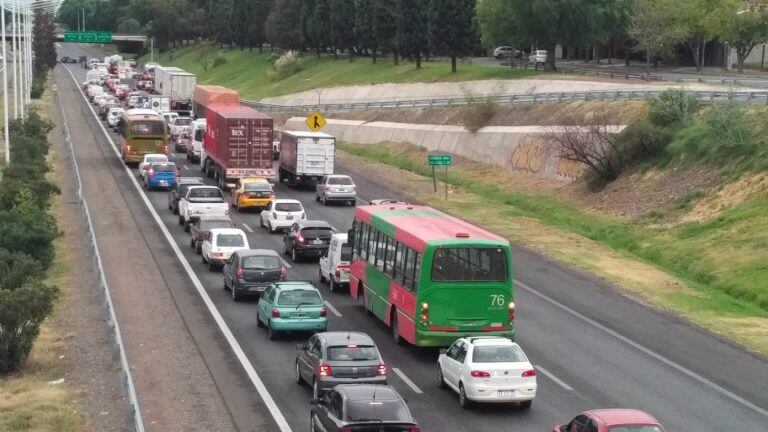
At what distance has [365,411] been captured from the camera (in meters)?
20.6

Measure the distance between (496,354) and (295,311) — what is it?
25.2ft

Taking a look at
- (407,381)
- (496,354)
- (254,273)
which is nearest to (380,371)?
(496,354)

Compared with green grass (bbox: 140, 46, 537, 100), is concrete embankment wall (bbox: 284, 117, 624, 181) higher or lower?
lower

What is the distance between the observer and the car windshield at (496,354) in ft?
83.3

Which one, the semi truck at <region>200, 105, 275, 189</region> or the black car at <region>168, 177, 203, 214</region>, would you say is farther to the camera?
the semi truck at <region>200, 105, 275, 189</region>

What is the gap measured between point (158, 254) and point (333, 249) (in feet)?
31.1

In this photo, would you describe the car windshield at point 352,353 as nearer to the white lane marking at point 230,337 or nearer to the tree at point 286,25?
the white lane marking at point 230,337

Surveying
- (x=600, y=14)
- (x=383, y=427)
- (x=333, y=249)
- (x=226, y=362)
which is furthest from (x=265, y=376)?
(x=600, y=14)

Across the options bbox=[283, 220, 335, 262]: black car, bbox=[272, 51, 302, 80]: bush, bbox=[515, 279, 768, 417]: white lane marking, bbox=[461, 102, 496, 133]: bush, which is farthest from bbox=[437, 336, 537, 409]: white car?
bbox=[272, 51, 302, 80]: bush

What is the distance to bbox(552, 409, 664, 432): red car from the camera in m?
19.7

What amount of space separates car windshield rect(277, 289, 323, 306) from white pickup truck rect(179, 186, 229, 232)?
19.3m

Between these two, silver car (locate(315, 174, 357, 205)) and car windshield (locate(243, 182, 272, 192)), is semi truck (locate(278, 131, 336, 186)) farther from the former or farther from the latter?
car windshield (locate(243, 182, 272, 192))

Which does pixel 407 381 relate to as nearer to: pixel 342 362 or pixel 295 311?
pixel 342 362

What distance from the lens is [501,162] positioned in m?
75.1
